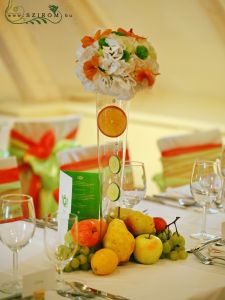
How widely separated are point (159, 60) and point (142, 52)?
312cm

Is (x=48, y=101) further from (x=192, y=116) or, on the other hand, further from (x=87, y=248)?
(x=87, y=248)

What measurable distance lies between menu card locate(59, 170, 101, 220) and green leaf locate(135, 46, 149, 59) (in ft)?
1.20

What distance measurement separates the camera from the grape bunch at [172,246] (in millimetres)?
1882

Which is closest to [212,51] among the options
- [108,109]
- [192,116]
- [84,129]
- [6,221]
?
[192,116]

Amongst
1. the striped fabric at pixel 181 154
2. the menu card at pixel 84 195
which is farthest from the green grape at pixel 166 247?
the striped fabric at pixel 181 154

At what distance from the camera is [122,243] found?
1.81 meters

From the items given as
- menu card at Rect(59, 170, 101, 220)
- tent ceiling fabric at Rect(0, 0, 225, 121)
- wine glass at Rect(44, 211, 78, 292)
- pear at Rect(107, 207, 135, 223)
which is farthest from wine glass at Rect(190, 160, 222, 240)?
tent ceiling fabric at Rect(0, 0, 225, 121)

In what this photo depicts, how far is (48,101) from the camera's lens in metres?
5.77

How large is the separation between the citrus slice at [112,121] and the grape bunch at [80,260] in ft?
1.23

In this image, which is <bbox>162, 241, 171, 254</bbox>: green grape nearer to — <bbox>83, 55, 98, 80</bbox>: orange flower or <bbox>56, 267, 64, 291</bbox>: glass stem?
<bbox>56, 267, 64, 291</bbox>: glass stem

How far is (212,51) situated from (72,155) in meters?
1.94

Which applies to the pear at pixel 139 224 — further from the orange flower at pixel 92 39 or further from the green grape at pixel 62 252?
the orange flower at pixel 92 39

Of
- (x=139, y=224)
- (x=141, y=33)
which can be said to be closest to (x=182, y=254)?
(x=139, y=224)

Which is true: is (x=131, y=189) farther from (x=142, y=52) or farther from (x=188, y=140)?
(x=188, y=140)
